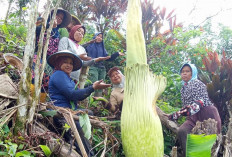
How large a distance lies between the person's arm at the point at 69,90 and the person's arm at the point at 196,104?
3.98ft

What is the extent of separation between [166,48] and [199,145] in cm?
304

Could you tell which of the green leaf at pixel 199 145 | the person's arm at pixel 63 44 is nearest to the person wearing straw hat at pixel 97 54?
the person's arm at pixel 63 44

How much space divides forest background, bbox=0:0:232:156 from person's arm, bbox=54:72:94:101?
467 millimetres

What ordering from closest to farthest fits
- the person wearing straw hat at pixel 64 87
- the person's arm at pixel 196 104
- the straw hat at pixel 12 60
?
the person wearing straw hat at pixel 64 87, the straw hat at pixel 12 60, the person's arm at pixel 196 104

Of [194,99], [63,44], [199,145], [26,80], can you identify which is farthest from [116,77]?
[199,145]

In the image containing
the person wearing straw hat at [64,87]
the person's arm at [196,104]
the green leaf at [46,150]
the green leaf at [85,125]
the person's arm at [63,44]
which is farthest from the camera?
the person's arm at [63,44]

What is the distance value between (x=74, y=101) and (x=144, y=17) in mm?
3884

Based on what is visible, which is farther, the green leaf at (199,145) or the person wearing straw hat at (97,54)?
the person wearing straw hat at (97,54)

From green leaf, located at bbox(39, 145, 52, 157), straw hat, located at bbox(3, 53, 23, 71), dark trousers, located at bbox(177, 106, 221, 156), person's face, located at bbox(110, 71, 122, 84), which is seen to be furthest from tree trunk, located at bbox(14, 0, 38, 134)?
dark trousers, located at bbox(177, 106, 221, 156)

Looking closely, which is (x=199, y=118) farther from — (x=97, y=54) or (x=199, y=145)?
(x=97, y=54)

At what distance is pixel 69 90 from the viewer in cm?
209

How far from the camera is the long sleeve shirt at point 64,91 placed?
2.08m

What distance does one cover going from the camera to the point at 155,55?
14.4 feet

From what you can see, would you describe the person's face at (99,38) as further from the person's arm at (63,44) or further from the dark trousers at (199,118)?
the dark trousers at (199,118)
